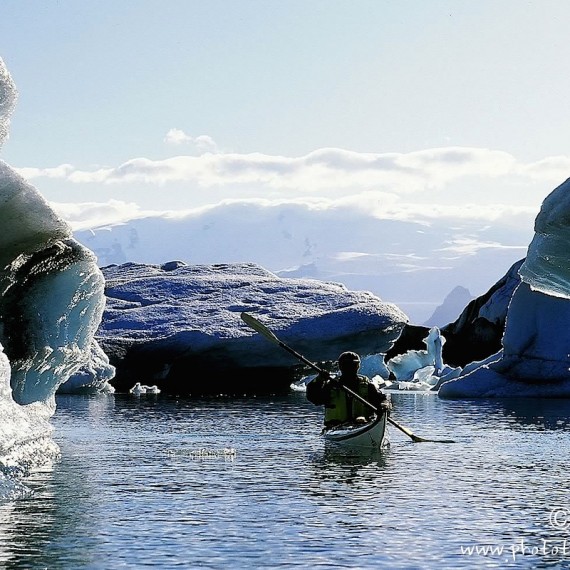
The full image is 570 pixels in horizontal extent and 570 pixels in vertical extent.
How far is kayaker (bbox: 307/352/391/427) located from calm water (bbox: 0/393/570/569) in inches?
26.3

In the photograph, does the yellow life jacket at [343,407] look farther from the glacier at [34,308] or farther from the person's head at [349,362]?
the glacier at [34,308]

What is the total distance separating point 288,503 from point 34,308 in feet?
18.8

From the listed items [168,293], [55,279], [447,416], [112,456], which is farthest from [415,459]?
[168,293]

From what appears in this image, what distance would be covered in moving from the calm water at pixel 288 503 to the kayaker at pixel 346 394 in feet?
2.19

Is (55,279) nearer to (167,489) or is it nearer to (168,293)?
(167,489)

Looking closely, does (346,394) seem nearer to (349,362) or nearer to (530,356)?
(349,362)

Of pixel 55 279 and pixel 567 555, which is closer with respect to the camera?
pixel 567 555

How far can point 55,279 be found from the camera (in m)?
16.1

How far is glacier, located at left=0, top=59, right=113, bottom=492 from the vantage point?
13.2m

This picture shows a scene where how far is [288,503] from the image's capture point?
1203 cm

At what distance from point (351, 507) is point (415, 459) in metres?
5.33

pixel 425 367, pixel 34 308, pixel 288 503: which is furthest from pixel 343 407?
pixel 425 367

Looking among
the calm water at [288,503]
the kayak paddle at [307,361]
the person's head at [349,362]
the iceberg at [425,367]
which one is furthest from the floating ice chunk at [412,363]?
the person's head at [349,362]

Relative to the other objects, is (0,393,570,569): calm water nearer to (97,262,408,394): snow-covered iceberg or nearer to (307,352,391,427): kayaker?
(307,352,391,427): kayaker
